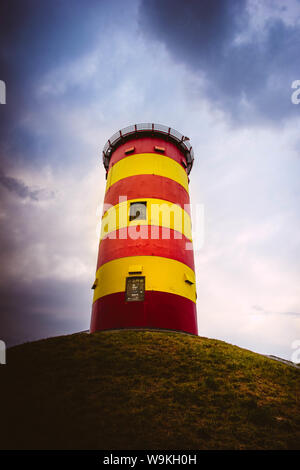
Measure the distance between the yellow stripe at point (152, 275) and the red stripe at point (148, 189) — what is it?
4.61 meters

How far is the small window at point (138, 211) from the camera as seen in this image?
18.8 m

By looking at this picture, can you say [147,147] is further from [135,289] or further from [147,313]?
A: [147,313]

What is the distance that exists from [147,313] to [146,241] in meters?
4.43

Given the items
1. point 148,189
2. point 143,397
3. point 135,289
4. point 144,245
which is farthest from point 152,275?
point 143,397

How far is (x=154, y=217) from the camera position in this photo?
18.7 meters

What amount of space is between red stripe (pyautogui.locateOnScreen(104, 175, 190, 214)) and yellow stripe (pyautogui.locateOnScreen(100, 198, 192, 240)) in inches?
16.7

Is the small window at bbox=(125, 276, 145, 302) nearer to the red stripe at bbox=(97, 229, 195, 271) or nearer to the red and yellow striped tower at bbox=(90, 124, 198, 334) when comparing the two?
the red and yellow striped tower at bbox=(90, 124, 198, 334)

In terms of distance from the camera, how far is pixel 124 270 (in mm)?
17359

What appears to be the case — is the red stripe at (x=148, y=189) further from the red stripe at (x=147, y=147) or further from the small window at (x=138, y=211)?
the red stripe at (x=147, y=147)

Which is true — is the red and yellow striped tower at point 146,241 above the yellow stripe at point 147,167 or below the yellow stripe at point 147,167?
below

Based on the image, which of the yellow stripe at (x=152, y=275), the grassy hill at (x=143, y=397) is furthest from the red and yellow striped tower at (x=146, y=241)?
the grassy hill at (x=143, y=397)

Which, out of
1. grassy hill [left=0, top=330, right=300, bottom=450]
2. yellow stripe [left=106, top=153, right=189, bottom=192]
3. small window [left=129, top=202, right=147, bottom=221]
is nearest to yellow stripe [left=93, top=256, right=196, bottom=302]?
small window [left=129, top=202, right=147, bottom=221]
